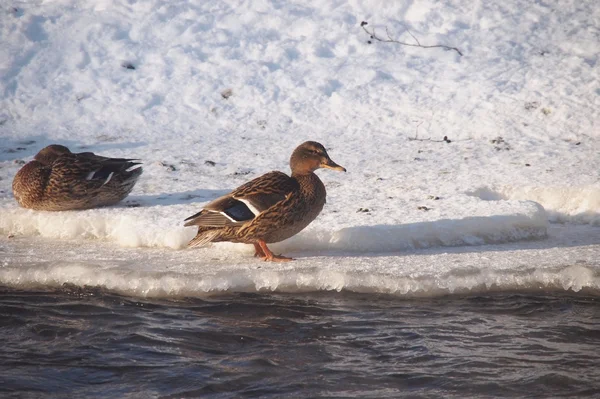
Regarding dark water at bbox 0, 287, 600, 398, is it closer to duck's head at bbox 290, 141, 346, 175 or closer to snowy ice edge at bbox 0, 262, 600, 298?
snowy ice edge at bbox 0, 262, 600, 298

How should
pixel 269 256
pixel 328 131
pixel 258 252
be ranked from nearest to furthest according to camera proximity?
1. pixel 269 256
2. pixel 258 252
3. pixel 328 131

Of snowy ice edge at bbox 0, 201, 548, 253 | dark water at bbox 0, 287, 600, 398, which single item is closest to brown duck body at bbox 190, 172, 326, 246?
snowy ice edge at bbox 0, 201, 548, 253

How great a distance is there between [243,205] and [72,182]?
6.22ft

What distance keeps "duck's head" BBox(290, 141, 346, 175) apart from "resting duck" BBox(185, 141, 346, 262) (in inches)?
5.7

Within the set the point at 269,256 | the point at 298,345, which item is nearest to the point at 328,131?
the point at 269,256

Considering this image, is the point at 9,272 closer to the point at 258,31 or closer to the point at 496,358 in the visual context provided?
the point at 496,358

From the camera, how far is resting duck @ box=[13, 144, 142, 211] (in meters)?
6.81

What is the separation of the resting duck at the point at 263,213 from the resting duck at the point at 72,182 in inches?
56.5

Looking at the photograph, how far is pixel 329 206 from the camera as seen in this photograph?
6.68m

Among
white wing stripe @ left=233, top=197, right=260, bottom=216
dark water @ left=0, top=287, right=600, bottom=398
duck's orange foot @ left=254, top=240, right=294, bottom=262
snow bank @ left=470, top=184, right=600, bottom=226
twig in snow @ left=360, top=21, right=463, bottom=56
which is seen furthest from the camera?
twig in snow @ left=360, top=21, right=463, bottom=56

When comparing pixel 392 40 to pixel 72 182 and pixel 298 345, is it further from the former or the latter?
pixel 298 345

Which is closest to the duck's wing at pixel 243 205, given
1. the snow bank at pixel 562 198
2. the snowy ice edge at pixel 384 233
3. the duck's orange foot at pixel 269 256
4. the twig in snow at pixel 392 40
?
the duck's orange foot at pixel 269 256

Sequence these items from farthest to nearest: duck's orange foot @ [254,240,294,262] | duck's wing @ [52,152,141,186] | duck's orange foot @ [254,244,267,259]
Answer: duck's wing @ [52,152,141,186], duck's orange foot @ [254,244,267,259], duck's orange foot @ [254,240,294,262]

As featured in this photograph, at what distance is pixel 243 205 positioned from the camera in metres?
5.68
